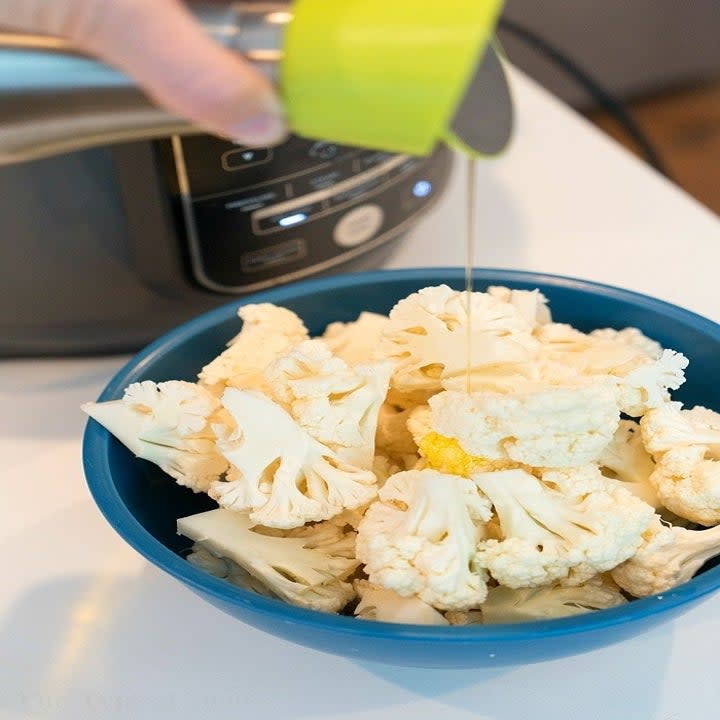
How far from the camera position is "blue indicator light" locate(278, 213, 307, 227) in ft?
2.43

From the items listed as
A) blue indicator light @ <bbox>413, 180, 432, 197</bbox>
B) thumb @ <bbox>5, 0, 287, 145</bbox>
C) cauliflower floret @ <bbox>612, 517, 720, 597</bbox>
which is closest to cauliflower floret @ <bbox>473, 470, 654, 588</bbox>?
cauliflower floret @ <bbox>612, 517, 720, 597</bbox>

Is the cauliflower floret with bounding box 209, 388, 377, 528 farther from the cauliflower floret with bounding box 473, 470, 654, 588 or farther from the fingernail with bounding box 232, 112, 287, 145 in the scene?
the fingernail with bounding box 232, 112, 287, 145

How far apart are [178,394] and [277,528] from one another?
0.10m

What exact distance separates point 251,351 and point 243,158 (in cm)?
16

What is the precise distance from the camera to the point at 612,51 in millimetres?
2070

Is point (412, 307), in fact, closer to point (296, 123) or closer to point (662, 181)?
point (296, 123)

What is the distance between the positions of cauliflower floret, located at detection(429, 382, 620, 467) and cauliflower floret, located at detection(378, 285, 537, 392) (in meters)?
0.06

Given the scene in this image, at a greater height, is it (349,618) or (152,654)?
(349,618)

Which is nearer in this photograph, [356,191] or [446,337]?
[446,337]

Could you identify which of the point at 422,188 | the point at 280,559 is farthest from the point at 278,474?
the point at 422,188

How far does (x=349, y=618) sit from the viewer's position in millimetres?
455

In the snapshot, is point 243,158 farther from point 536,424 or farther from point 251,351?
point 536,424

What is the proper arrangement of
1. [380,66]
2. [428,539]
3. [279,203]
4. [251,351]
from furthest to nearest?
1. [279,203]
2. [251,351]
3. [428,539]
4. [380,66]

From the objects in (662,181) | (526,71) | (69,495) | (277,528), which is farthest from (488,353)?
(526,71)
